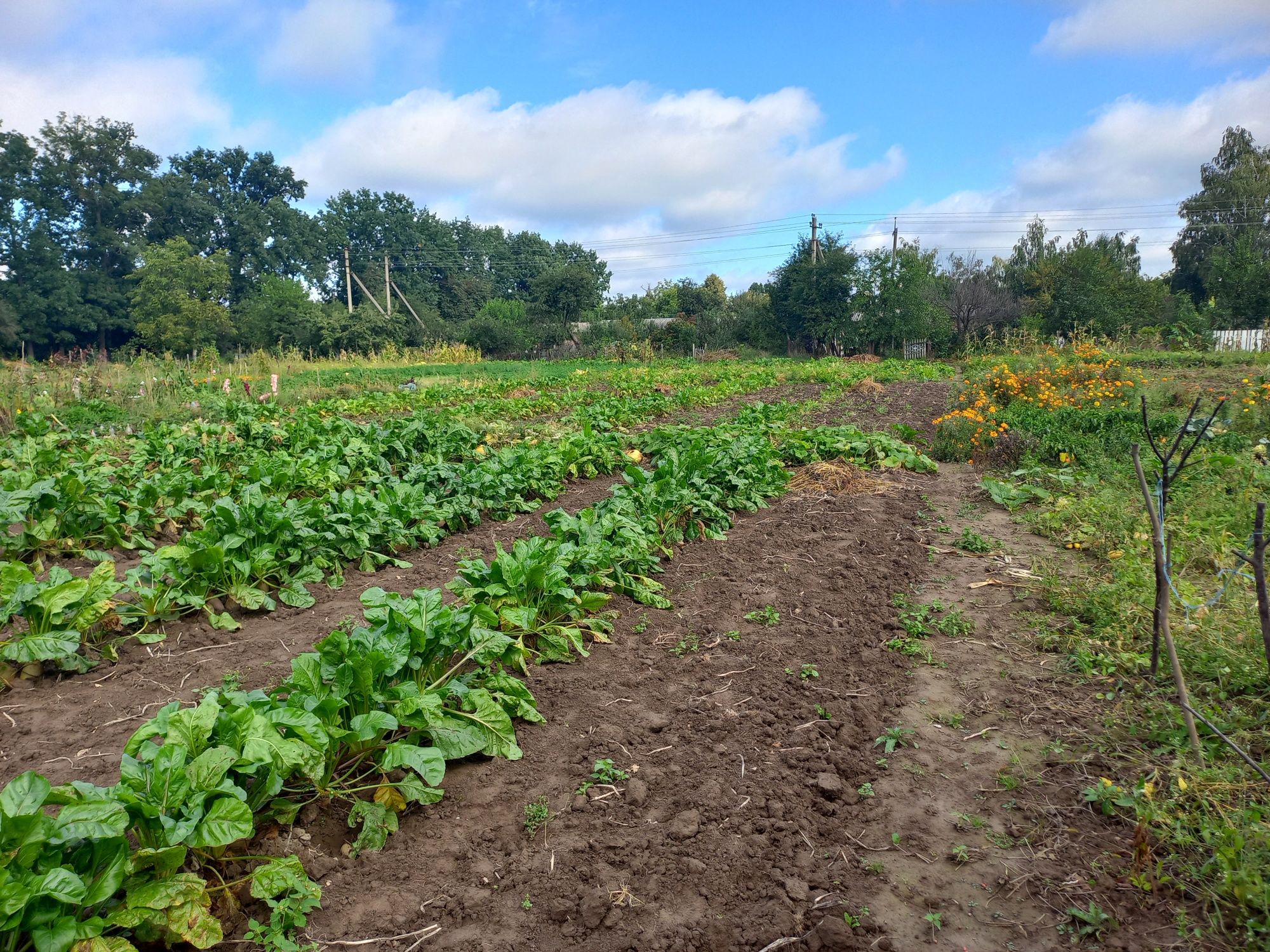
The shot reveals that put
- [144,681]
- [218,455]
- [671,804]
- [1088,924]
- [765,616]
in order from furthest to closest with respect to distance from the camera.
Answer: [218,455]
[765,616]
[144,681]
[671,804]
[1088,924]

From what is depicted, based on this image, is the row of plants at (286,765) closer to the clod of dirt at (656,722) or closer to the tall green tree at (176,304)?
the clod of dirt at (656,722)

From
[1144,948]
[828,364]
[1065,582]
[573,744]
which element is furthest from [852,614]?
[828,364]

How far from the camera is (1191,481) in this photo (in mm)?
6793

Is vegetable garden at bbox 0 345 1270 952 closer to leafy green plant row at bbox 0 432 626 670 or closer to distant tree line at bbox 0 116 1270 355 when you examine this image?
leafy green plant row at bbox 0 432 626 670

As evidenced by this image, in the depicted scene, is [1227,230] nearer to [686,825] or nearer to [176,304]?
[686,825]

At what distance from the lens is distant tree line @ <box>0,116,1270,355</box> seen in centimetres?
3678

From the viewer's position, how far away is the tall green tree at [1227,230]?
1531 inches

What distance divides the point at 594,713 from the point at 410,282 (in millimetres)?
69032

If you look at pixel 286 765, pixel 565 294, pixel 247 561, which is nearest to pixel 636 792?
pixel 286 765

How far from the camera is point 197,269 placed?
162 feet

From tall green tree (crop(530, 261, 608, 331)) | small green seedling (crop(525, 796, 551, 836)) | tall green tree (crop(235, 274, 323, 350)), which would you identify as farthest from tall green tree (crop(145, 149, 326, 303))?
small green seedling (crop(525, 796, 551, 836))

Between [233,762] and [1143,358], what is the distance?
25321 millimetres

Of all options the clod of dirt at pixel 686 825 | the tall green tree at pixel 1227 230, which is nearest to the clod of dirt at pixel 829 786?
the clod of dirt at pixel 686 825

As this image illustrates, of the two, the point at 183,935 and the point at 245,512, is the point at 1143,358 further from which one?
the point at 183,935
